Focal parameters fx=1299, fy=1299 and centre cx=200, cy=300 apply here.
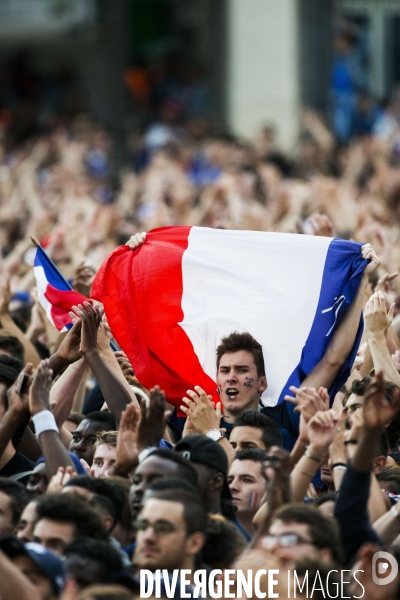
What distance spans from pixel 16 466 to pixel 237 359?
1.38 m

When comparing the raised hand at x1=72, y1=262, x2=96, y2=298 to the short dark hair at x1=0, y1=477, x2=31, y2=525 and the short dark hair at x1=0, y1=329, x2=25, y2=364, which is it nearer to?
the short dark hair at x1=0, y1=329, x2=25, y2=364

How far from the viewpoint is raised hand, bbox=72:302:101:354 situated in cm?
691

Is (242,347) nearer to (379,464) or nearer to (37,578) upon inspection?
(379,464)

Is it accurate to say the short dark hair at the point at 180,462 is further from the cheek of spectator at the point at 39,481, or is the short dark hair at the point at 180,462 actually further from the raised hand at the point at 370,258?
the raised hand at the point at 370,258

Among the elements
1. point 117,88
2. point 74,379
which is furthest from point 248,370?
point 117,88

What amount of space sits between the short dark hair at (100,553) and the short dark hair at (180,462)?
69cm

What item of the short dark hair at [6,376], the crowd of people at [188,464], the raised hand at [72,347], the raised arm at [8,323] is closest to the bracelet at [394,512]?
the crowd of people at [188,464]

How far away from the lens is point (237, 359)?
23.8 ft

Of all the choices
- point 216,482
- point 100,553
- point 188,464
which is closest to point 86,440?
point 216,482

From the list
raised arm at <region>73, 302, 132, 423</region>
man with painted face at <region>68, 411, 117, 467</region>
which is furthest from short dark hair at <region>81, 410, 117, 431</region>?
raised arm at <region>73, 302, 132, 423</region>

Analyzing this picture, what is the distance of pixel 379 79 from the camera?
23797 millimetres

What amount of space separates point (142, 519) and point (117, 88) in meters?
22.1

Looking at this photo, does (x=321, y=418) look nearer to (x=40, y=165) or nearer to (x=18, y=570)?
(x=18, y=570)

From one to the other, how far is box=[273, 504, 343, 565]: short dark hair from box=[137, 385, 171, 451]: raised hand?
1.13m
